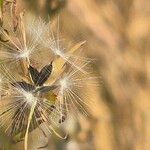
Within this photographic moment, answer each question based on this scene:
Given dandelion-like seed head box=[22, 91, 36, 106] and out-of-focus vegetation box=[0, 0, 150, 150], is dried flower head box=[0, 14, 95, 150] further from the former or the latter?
out-of-focus vegetation box=[0, 0, 150, 150]

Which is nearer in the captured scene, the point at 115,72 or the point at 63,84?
the point at 63,84

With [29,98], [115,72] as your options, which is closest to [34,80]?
[29,98]

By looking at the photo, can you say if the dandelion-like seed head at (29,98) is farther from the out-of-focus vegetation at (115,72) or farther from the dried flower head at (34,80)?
the out-of-focus vegetation at (115,72)

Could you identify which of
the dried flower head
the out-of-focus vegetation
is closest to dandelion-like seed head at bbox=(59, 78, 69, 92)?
the dried flower head

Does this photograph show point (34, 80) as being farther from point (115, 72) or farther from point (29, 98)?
point (115, 72)

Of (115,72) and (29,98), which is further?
(115,72)

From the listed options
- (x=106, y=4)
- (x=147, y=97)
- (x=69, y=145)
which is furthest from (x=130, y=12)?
(x=69, y=145)

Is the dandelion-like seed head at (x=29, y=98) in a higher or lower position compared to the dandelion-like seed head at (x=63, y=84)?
lower

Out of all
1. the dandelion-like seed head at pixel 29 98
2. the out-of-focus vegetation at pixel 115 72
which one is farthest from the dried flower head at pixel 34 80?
the out-of-focus vegetation at pixel 115 72
